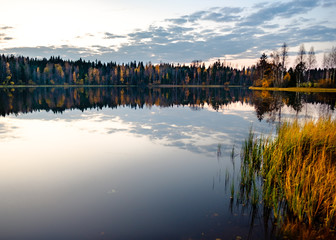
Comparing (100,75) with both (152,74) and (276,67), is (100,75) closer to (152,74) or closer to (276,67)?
(152,74)

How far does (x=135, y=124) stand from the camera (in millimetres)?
22656

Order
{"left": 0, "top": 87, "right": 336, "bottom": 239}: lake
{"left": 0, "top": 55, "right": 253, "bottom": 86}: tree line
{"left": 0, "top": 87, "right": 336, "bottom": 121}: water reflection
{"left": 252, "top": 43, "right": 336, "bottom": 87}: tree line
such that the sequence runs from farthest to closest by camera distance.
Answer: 1. {"left": 0, "top": 55, "right": 253, "bottom": 86}: tree line
2. {"left": 252, "top": 43, "right": 336, "bottom": 87}: tree line
3. {"left": 0, "top": 87, "right": 336, "bottom": 121}: water reflection
4. {"left": 0, "top": 87, "right": 336, "bottom": 239}: lake

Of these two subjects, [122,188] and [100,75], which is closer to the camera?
[122,188]

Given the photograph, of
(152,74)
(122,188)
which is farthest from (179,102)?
(152,74)

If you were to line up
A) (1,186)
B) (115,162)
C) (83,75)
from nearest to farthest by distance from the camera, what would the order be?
(1,186), (115,162), (83,75)

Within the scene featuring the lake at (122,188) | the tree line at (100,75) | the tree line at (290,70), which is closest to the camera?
the lake at (122,188)

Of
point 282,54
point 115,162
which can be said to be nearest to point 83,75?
point 282,54

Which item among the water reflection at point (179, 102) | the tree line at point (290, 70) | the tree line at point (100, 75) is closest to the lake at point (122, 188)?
the water reflection at point (179, 102)

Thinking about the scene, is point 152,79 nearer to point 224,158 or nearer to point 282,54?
point 282,54

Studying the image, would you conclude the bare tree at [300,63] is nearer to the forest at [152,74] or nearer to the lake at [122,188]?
the forest at [152,74]

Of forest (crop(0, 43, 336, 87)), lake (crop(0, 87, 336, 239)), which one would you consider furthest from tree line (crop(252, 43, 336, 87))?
lake (crop(0, 87, 336, 239))

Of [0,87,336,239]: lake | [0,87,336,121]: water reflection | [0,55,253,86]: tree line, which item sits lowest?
[0,87,336,239]: lake

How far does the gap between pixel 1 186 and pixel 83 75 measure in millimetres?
179889

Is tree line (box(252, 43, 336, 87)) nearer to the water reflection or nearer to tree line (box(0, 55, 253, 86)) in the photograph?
the water reflection
